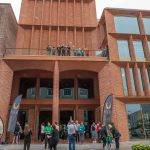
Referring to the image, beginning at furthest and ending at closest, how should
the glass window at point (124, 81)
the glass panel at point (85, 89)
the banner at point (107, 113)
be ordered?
the glass panel at point (85, 89), the glass window at point (124, 81), the banner at point (107, 113)

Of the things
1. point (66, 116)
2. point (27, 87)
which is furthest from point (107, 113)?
point (27, 87)

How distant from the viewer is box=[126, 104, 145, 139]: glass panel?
17.8m

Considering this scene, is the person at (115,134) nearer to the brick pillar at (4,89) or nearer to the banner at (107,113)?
the banner at (107,113)

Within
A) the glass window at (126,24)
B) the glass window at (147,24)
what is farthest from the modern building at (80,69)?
the glass window at (147,24)

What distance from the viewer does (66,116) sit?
20922mm

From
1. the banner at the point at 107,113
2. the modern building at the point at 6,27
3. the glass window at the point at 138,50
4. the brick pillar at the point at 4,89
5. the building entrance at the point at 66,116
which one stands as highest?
the modern building at the point at 6,27

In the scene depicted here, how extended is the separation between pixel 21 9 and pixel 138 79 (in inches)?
605


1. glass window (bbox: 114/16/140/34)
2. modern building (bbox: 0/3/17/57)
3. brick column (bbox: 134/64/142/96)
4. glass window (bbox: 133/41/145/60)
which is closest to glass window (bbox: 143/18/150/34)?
glass window (bbox: 114/16/140/34)

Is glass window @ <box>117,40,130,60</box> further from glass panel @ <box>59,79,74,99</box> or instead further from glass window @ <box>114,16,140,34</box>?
glass panel @ <box>59,79,74,99</box>

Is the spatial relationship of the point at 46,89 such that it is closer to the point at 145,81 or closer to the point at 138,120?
the point at 138,120

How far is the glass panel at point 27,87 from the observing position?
2109 centimetres

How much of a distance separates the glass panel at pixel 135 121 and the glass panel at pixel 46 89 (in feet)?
24.9

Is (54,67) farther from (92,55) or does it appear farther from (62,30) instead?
(62,30)

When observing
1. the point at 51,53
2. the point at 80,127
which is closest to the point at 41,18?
the point at 51,53
